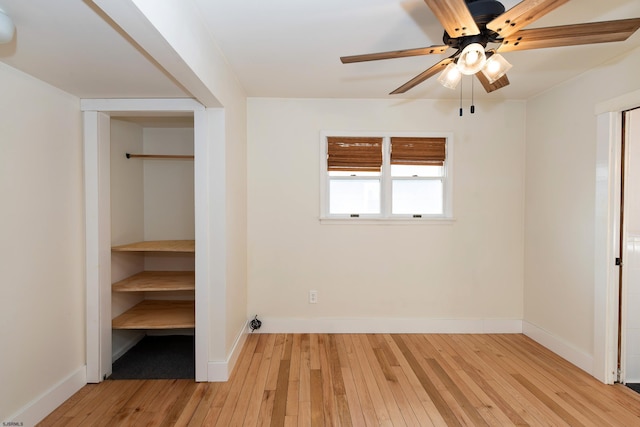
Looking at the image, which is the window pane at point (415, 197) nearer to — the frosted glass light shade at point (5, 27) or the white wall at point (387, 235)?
the white wall at point (387, 235)

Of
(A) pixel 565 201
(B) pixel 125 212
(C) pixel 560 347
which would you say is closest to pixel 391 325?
(C) pixel 560 347

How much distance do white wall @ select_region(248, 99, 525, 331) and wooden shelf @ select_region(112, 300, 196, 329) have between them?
0.69m

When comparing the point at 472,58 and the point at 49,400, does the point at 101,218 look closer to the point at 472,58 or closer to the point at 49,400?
the point at 49,400

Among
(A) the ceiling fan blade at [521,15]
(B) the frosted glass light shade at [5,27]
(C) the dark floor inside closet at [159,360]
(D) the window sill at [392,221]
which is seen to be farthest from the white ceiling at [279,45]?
(C) the dark floor inside closet at [159,360]

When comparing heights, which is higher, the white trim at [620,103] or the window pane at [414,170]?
the white trim at [620,103]

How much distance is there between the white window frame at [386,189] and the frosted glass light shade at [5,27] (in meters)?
2.32

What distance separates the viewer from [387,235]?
320 centimetres

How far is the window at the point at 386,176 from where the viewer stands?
10.5ft

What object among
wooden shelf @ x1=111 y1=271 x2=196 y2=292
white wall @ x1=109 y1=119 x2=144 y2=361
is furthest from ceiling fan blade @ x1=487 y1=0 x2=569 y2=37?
white wall @ x1=109 y1=119 x2=144 y2=361

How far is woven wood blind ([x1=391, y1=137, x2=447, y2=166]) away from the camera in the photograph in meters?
3.21

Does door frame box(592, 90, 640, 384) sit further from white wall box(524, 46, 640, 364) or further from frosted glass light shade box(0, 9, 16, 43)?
frosted glass light shade box(0, 9, 16, 43)

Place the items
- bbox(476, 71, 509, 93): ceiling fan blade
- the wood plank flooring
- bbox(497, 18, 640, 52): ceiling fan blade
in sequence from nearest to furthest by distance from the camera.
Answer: bbox(497, 18, 640, 52): ceiling fan blade, bbox(476, 71, 509, 93): ceiling fan blade, the wood plank flooring

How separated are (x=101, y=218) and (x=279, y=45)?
199cm

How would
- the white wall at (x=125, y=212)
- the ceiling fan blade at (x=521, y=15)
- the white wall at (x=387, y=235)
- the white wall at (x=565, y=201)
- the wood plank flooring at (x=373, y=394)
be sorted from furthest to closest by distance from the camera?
the white wall at (x=387, y=235) < the white wall at (x=125, y=212) < the white wall at (x=565, y=201) < the wood plank flooring at (x=373, y=394) < the ceiling fan blade at (x=521, y=15)
